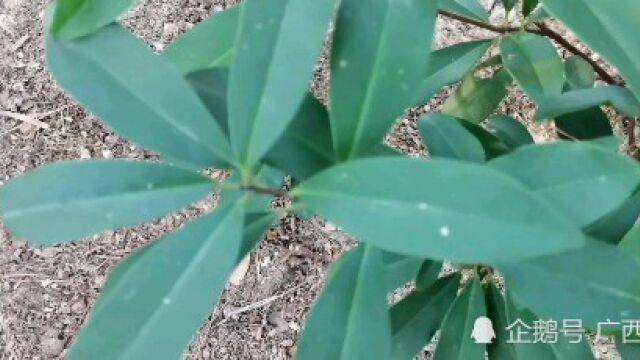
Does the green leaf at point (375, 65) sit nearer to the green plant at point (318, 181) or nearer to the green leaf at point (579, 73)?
the green plant at point (318, 181)

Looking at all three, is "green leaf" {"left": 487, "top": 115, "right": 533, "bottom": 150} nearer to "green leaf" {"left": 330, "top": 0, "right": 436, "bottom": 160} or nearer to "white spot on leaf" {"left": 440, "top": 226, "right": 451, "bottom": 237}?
"green leaf" {"left": 330, "top": 0, "right": 436, "bottom": 160}

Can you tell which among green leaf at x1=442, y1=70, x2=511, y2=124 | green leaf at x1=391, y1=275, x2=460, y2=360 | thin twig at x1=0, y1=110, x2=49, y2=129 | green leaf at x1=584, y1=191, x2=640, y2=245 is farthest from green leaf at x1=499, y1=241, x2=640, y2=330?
thin twig at x1=0, y1=110, x2=49, y2=129

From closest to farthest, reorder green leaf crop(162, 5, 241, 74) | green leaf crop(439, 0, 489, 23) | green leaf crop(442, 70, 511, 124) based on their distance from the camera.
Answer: green leaf crop(162, 5, 241, 74)
green leaf crop(439, 0, 489, 23)
green leaf crop(442, 70, 511, 124)

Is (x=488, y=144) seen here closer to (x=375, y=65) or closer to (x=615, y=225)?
(x=615, y=225)

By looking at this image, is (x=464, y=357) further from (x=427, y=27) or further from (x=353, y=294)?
(x=427, y=27)

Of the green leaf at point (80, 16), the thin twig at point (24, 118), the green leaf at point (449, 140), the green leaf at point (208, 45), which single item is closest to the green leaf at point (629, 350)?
the green leaf at point (449, 140)

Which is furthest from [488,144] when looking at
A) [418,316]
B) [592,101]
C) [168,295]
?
[168,295]
